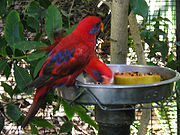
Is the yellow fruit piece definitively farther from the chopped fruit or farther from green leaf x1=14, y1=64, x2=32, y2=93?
green leaf x1=14, y1=64, x2=32, y2=93

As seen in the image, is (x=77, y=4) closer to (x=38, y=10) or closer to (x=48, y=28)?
(x=38, y=10)

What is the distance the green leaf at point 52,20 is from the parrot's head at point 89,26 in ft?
0.35

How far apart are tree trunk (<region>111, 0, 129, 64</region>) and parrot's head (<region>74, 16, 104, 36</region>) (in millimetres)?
252

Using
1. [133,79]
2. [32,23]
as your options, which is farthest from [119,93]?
[32,23]

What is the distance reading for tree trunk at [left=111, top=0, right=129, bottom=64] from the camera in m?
1.03

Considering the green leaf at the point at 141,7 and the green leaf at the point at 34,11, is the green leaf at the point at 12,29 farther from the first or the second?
the green leaf at the point at 141,7

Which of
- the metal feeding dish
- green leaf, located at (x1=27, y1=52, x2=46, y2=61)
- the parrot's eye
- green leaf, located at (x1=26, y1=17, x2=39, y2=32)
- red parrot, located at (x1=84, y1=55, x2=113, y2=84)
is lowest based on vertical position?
the metal feeding dish

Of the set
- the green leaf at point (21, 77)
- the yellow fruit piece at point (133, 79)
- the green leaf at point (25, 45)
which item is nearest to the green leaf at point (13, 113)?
the green leaf at point (21, 77)

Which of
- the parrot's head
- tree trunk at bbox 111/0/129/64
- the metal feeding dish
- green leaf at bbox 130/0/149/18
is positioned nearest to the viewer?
the metal feeding dish

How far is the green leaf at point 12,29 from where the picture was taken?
86cm

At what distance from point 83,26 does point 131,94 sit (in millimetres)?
241

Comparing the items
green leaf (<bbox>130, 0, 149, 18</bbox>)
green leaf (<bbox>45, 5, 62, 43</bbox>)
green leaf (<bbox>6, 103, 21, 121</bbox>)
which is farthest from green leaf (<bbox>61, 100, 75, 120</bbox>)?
green leaf (<bbox>130, 0, 149, 18</bbox>)

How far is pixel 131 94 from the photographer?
2.26 feet

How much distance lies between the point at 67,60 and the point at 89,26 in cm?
13
